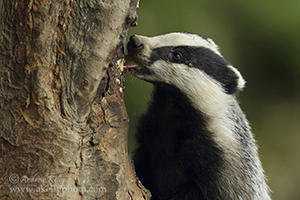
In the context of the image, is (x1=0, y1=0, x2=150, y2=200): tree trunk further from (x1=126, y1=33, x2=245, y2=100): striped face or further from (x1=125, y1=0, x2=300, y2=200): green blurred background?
(x1=125, y1=0, x2=300, y2=200): green blurred background

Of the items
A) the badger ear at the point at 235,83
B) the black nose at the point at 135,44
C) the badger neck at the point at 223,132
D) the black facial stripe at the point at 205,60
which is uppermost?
the black nose at the point at 135,44

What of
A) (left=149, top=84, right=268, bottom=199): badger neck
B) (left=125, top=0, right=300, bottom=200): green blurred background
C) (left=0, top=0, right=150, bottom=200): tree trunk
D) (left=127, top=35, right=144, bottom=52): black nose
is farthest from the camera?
(left=125, top=0, right=300, bottom=200): green blurred background

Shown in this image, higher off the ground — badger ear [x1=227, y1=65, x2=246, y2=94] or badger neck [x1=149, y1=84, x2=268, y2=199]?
badger ear [x1=227, y1=65, x2=246, y2=94]

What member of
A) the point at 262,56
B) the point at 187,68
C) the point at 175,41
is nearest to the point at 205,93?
the point at 187,68

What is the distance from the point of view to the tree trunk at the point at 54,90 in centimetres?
108

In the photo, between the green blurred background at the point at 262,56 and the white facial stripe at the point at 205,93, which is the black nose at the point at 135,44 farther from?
the green blurred background at the point at 262,56

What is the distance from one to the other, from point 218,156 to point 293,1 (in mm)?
1698

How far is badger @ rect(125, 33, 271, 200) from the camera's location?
67.4 inches

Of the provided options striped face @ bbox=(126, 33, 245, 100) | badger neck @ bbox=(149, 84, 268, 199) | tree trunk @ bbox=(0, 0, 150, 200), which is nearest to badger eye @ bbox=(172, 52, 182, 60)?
striped face @ bbox=(126, 33, 245, 100)

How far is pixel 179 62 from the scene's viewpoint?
1742 millimetres

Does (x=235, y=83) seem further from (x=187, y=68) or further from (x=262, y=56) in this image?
(x=262, y=56)

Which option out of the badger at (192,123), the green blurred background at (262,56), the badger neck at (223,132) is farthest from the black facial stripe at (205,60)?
the green blurred background at (262,56)

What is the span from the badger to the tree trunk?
50 cm

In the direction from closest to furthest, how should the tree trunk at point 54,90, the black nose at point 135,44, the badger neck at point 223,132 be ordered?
the tree trunk at point 54,90
the black nose at point 135,44
the badger neck at point 223,132
